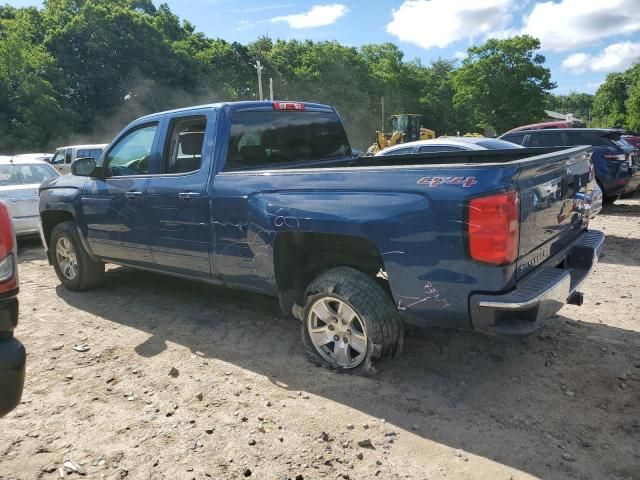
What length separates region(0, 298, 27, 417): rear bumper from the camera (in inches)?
89.9

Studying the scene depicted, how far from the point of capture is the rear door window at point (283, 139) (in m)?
4.26

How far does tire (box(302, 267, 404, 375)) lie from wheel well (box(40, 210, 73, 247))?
361 centimetres

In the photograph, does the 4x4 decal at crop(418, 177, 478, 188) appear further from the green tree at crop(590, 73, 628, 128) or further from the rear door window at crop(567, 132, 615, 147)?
the green tree at crop(590, 73, 628, 128)

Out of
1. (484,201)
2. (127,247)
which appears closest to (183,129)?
(127,247)

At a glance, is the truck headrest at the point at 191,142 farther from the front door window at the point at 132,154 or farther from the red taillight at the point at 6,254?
the red taillight at the point at 6,254

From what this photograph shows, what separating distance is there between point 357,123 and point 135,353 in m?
60.1

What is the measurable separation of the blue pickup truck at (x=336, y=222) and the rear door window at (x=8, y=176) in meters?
4.07

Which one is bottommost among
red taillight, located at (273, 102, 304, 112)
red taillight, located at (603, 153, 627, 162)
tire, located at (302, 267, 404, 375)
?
tire, located at (302, 267, 404, 375)

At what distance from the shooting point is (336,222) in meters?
3.33

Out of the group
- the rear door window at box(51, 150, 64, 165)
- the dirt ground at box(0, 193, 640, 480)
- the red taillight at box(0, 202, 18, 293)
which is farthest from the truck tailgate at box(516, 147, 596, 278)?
the rear door window at box(51, 150, 64, 165)

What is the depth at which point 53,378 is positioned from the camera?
3828 millimetres

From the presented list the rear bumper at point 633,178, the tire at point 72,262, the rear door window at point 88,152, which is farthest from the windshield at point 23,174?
the rear bumper at point 633,178

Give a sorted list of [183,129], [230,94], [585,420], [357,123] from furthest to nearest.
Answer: [357,123]
[230,94]
[183,129]
[585,420]

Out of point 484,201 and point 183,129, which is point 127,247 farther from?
point 484,201
